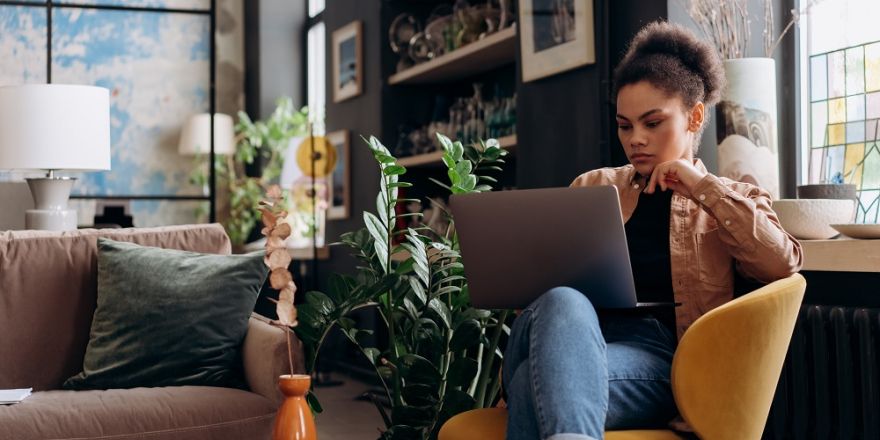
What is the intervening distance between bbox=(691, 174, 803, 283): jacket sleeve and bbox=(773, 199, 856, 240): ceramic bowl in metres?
0.52

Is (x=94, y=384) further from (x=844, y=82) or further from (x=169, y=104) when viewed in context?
(x=169, y=104)

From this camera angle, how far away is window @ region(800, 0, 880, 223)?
270 centimetres

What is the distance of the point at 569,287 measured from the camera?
70.1 inches

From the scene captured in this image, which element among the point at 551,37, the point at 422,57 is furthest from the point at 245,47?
the point at 551,37

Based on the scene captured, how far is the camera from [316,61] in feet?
23.8

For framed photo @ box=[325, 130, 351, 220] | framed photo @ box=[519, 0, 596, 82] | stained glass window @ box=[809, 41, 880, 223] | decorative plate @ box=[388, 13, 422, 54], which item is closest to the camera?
stained glass window @ box=[809, 41, 880, 223]

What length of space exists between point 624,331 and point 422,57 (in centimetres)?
321

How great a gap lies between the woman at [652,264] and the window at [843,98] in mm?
779

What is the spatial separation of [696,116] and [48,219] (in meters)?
2.10

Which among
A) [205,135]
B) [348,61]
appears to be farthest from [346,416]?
[205,135]

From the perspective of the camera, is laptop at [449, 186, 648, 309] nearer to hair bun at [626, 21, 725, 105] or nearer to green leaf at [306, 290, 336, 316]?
hair bun at [626, 21, 725, 105]

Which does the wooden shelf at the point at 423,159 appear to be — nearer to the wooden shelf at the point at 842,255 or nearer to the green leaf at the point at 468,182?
the green leaf at the point at 468,182

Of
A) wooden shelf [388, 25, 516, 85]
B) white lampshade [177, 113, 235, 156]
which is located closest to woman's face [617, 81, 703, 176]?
wooden shelf [388, 25, 516, 85]

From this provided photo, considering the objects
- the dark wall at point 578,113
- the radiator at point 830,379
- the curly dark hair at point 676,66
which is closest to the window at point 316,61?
the dark wall at point 578,113
